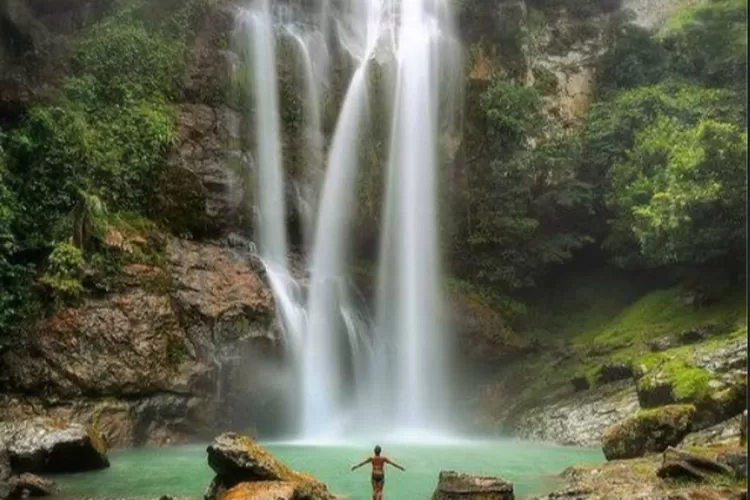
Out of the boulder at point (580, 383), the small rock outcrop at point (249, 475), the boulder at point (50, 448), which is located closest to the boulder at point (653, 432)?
the small rock outcrop at point (249, 475)

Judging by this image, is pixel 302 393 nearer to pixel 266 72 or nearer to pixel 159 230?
pixel 159 230

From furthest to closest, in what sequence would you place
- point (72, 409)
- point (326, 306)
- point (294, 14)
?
point (294, 14) < point (326, 306) < point (72, 409)

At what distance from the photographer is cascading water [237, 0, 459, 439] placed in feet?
73.4

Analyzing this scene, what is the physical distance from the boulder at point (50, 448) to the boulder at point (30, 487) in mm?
1390

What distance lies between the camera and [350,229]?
25844 mm

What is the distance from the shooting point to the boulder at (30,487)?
1179 cm

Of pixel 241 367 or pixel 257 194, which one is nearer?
pixel 241 367

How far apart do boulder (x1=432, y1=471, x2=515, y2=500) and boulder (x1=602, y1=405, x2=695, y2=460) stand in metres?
3.82

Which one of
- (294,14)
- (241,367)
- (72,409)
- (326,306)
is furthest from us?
(294,14)

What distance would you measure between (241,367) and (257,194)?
6.37 meters

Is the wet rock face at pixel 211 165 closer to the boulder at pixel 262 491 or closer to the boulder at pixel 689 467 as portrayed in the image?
the boulder at pixel 262 491

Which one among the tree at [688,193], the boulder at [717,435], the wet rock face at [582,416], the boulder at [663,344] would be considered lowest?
the boulder at [717,435]

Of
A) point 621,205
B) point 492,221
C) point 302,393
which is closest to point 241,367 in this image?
point 302,393

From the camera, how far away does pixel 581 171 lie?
1053 inches
